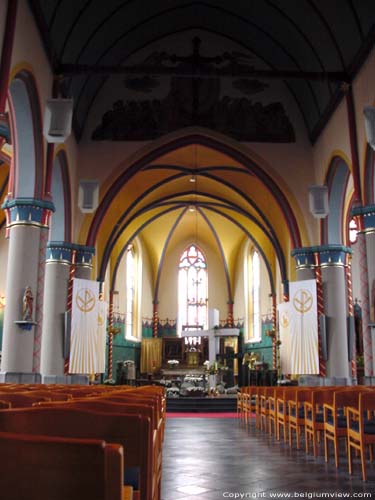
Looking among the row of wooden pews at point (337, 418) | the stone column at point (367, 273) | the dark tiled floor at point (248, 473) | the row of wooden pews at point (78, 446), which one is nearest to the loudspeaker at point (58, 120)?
the dark tiled floor at point (248, 473)

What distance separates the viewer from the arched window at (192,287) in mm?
30781

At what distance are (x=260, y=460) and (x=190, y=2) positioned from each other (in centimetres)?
1412

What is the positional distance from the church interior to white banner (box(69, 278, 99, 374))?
5 cm

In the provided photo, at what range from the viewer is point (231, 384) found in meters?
26.3

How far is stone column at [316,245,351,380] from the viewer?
16234mm

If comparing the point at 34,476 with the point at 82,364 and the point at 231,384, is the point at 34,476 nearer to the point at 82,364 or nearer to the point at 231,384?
the point at 82,364

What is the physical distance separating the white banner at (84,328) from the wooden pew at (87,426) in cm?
1425

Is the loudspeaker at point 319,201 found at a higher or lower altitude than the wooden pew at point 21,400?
higher

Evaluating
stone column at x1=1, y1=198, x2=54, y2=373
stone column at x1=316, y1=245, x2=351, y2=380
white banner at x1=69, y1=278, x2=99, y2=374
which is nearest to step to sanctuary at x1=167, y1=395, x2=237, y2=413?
white banner at x1=69, y1=278, x2=99, y2=374

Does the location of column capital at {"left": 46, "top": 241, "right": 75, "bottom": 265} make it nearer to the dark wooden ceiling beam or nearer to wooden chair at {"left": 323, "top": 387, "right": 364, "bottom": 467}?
the dark wooden ceiling beam

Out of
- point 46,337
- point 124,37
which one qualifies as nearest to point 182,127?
point 124,37

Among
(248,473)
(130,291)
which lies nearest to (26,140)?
(248,473)

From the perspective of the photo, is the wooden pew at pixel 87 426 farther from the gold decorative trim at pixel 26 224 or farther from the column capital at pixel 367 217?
the column capital at pixel 367 217

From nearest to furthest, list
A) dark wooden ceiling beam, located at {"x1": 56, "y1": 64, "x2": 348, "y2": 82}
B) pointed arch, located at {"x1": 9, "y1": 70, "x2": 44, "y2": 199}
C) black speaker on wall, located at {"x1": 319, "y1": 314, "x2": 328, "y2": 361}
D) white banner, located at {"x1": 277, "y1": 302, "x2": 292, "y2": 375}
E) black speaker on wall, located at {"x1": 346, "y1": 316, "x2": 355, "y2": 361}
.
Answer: pointed arch, located at {"x1": 9, "y1": 70, "x2": 44, "y2": 199}
dark wooden ceiling beam, located at {"x1": 56, "y1": 64, "x2": 348, "y2": 82}
black speaker on wall, located at {"x1": 319, "y1": 314, "x2": 328, "y2": 361}
black speaker on wall, located at {"x1": 346, "y1": 316, "x2": 355, "y2": 361}
white banner, located at {"x1": 277, "y1": 302, "x2": 292, "y2": 375}
